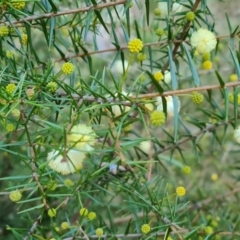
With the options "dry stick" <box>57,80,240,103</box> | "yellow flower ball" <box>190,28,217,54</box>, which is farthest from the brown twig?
"yellow flower ball" <box>190,28,217,54</box>

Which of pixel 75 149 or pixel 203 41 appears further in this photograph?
pixel 203 41

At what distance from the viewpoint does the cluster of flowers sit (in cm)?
42

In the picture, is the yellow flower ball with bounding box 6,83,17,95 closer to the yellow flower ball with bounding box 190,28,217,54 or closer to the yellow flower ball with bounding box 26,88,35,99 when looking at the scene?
the yellow flower ball with bounding box 26,88,35,99

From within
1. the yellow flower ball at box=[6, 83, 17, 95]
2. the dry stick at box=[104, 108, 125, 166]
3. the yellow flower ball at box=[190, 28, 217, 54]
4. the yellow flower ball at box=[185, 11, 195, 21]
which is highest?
the yellow flower ball at box=[185, 11, 195, 21]

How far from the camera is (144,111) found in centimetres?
50

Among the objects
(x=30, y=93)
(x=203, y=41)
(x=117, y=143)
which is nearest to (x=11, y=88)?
(x=30, y=93)

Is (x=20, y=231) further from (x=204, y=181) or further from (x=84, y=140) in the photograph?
(x=204, y=181)

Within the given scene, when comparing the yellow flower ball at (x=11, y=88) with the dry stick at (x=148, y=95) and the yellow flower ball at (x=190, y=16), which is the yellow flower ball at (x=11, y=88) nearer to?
the dry stick at (x=148, y=95)

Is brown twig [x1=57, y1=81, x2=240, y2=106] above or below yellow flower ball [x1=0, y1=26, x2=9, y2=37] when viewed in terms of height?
below

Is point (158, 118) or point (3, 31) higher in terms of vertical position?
point (3, 31)

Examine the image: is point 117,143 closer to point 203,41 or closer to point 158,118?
point 158,118

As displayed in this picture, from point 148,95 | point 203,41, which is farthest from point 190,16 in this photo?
point 148,95

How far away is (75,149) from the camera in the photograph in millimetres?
414

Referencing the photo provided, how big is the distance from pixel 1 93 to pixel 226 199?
1.87 ft
